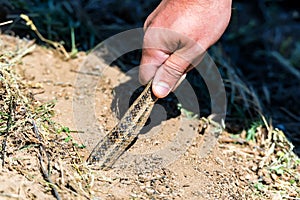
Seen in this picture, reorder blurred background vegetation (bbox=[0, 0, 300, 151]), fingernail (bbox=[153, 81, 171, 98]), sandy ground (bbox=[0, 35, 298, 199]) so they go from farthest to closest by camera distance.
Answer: blurred background vegetation (bbox=[0, 0, 300, 151]) → fingernail (bbox=[153, 81, 171, 98]) → sandy ground (bbox=[0, 35, 298, 199])

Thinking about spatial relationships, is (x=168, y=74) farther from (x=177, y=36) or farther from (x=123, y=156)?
(x=123, y=156)

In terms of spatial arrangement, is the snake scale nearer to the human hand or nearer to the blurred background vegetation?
the human hand

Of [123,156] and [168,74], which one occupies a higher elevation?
[168,74]

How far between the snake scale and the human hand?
7 cm

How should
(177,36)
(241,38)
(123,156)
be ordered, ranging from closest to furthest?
(177,36), (123,156), (241,38)

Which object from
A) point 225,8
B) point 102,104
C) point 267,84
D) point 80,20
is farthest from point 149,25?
point 267,84

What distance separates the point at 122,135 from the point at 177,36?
1.29ft

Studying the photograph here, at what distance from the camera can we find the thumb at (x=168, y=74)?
1756mm

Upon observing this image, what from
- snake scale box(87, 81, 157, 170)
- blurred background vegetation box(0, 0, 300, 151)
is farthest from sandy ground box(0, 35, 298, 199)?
blurred background vegetation box(0, 0, 300, 151)

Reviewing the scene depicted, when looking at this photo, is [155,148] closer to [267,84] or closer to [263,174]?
[263,174]

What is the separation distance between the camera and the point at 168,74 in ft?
5.78

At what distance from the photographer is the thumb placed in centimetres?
176

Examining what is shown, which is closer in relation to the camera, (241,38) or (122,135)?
(122,135)

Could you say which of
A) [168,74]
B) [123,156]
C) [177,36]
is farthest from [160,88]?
[123,156]
